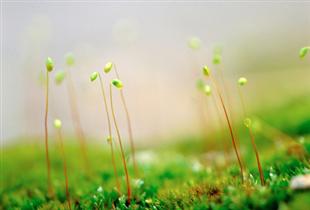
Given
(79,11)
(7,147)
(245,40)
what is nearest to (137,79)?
(245,40)

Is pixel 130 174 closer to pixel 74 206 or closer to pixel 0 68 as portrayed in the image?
pixel 74 206

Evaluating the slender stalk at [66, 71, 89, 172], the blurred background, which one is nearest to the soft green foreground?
the slender stalk at [66, 71, 89, 172]

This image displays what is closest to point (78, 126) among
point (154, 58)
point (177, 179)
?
point (177, 179)

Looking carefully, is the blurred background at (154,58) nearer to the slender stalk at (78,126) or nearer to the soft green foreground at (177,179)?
the slender stalk at (78,126)

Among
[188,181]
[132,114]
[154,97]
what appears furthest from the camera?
[154,97]

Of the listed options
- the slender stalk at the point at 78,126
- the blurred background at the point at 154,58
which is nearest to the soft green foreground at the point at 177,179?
the slender stalk at the point at 78,126

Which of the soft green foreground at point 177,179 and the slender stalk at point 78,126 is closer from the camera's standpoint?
the soft green foreground at point 177,179
